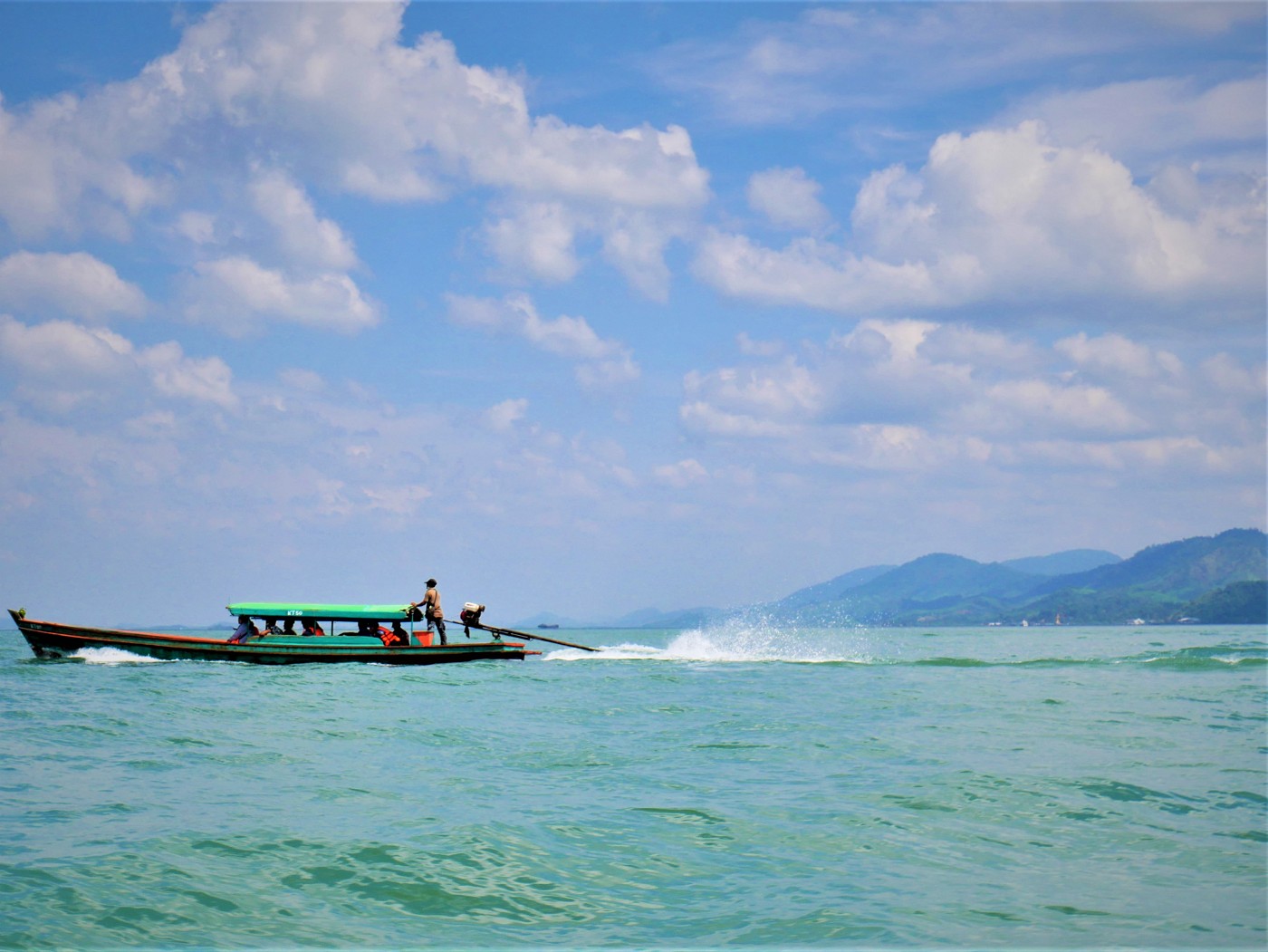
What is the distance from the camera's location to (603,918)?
12.2m

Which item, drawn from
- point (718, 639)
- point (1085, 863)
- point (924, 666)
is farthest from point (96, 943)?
point (718, 639)

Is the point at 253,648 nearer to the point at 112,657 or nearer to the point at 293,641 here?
the point at 293,641

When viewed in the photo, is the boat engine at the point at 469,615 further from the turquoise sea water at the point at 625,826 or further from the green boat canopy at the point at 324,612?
the turquoise sea water at the point at 625,826

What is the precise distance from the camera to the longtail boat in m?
44.2

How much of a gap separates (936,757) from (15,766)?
19.0 m

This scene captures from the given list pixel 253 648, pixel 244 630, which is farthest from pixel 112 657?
pixel 253 648

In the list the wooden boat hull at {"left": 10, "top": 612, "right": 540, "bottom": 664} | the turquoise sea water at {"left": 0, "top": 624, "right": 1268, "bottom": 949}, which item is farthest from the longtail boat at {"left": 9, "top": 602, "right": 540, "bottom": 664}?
the turquoise sea water at {"left": 0, "top": 624, "right": 1268, "bottom": 949}

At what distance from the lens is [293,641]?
1746 inches

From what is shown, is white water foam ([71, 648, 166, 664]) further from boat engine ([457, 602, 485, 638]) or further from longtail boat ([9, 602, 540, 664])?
boat engine ([457, 602, 485, 638])

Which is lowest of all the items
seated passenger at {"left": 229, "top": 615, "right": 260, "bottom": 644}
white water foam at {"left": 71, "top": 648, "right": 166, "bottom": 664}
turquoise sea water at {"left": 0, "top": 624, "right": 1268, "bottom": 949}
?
turquoise sea water at {"left": 0, "top": 624, "right": 1268, "bottom": 949}

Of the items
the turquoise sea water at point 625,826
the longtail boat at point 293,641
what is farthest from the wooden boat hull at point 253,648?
the turquoise sea water at point 625,826

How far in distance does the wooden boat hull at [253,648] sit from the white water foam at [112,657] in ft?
0.68

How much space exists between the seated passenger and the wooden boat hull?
436mm

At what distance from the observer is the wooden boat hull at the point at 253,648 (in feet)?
145
